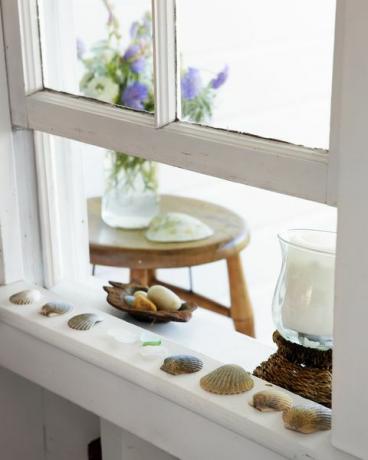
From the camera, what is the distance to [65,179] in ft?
3.43

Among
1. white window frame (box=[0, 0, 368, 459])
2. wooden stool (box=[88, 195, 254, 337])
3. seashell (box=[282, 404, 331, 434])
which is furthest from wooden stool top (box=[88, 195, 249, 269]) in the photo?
seashell (box=[282, 404, 331, 434])

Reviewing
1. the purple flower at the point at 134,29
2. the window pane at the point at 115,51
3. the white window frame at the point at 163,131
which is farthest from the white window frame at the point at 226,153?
the purple flower at the point at 134,29

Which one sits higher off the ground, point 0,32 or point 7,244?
point 0,32

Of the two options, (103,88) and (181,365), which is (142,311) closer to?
(181,365)

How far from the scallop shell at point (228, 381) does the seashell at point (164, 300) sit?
19 centimetres

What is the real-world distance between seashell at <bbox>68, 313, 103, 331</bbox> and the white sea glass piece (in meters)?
0.03

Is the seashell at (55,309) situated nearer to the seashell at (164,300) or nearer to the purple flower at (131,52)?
the seashell at (164,300)

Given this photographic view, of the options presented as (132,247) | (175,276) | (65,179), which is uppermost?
(65,179)

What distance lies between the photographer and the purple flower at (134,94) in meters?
1.76

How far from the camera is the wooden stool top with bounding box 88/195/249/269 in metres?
1.82

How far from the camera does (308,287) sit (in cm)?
82

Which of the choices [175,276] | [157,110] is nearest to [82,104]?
[157,110]

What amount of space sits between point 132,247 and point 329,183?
116cm

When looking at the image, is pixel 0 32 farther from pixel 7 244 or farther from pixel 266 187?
pixel 266 187
